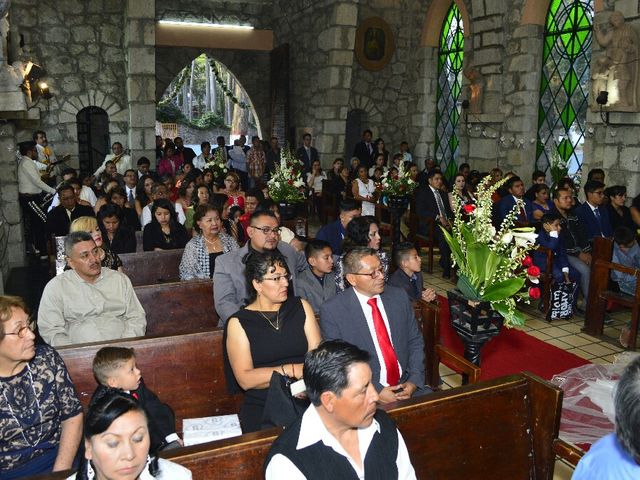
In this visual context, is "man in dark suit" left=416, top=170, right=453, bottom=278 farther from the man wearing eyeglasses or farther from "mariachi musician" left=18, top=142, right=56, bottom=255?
"mariachi musician" left=18, top=142, right=56, bottom=255

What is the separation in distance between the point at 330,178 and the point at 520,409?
9.02 m

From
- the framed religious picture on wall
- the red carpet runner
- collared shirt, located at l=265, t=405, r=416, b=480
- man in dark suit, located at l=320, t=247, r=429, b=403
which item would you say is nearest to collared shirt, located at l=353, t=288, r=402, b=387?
man in dark suit, located at l=320, t=247, r=429, b=403

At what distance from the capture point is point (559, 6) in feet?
33.0

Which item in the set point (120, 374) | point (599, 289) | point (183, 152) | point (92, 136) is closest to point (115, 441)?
point (120, 374)

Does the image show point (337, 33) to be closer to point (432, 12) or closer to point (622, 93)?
point (432, 12)

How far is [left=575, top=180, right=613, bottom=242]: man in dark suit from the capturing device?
664cm

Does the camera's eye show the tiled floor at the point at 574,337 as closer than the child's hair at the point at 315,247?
No

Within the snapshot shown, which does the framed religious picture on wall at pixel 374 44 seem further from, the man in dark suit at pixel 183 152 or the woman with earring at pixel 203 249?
the woman with earring at pixel 203 249

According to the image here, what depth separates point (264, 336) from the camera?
2992 millimetres

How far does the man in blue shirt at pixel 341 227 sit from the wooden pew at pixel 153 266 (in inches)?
54.2

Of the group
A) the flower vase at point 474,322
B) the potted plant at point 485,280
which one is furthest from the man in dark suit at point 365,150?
the flower vase at point 474,322

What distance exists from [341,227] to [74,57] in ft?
26.3

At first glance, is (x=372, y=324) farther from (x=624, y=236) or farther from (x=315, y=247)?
(x=624, y=236)

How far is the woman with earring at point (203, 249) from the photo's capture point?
4.96 meters
